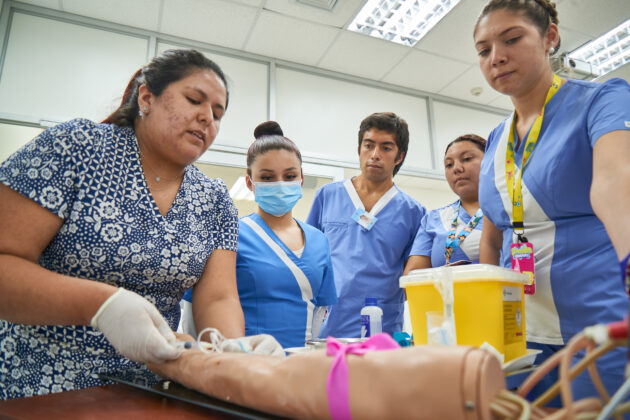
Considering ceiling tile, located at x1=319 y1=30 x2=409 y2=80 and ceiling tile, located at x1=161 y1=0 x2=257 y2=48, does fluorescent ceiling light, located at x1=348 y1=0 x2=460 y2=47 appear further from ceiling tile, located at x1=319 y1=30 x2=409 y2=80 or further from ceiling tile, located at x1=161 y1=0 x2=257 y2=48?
ceiling tile, located at x1=161 y1=0 x2=257 y2=48

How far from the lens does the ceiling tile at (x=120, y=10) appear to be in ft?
9.64

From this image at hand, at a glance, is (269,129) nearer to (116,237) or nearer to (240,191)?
(116,237)

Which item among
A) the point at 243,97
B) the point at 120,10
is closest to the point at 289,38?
the point at 243,97

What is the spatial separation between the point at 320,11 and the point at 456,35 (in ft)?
3.76

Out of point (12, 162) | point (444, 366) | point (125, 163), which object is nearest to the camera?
point (444, 366)

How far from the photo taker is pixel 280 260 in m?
1.46

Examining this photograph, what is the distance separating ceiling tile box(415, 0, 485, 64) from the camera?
3.01m

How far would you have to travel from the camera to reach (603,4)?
119 inches

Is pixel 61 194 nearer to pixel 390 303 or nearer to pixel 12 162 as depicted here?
pixel 12 162

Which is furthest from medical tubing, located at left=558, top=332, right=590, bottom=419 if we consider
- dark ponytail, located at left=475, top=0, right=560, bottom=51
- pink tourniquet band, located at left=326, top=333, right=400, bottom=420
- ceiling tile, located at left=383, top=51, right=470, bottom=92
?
ceiling tile, located at left=383, top=51, right=470, bottom=92

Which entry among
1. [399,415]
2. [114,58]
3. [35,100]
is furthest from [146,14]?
[399,415]

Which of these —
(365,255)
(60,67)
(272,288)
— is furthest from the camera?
(60,67)

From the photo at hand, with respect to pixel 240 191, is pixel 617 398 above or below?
below

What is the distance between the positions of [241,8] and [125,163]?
243 cm
